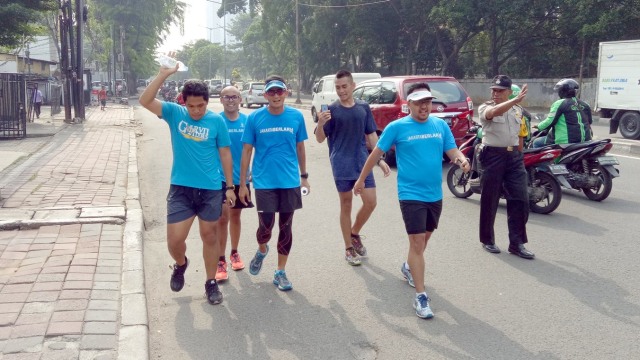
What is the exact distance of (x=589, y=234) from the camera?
7180 mm

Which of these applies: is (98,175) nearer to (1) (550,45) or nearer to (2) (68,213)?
(2) (68,213)

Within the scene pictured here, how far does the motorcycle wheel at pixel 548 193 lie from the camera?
26.7 ft

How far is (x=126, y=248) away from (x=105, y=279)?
41.5 inches

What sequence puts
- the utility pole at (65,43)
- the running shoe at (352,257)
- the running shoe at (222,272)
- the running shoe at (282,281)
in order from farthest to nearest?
the utility pole at (65,43) < the running shoe at (352,257) < the running shoe at (222,272) < the running shoe at (282,281)

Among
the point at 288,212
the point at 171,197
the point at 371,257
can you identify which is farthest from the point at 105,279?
the point at 371,257

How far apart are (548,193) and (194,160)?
519cm

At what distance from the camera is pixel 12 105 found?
669 inches

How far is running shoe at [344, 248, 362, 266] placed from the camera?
20.1 ft

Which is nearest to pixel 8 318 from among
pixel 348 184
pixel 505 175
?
pixel 348 184

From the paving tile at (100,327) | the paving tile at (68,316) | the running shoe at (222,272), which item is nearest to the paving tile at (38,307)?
the paving tile at (68,316)

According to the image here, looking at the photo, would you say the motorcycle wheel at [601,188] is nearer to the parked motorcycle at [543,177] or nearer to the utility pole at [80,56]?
the parked motorcycle at [543,177]

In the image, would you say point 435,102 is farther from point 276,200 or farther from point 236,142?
point 276,200

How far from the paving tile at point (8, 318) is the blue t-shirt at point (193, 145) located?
1.44m

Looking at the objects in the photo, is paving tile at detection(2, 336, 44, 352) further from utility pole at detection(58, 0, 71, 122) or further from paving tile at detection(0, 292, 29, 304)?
utility pole at detection(58, 0, 71, 122)
